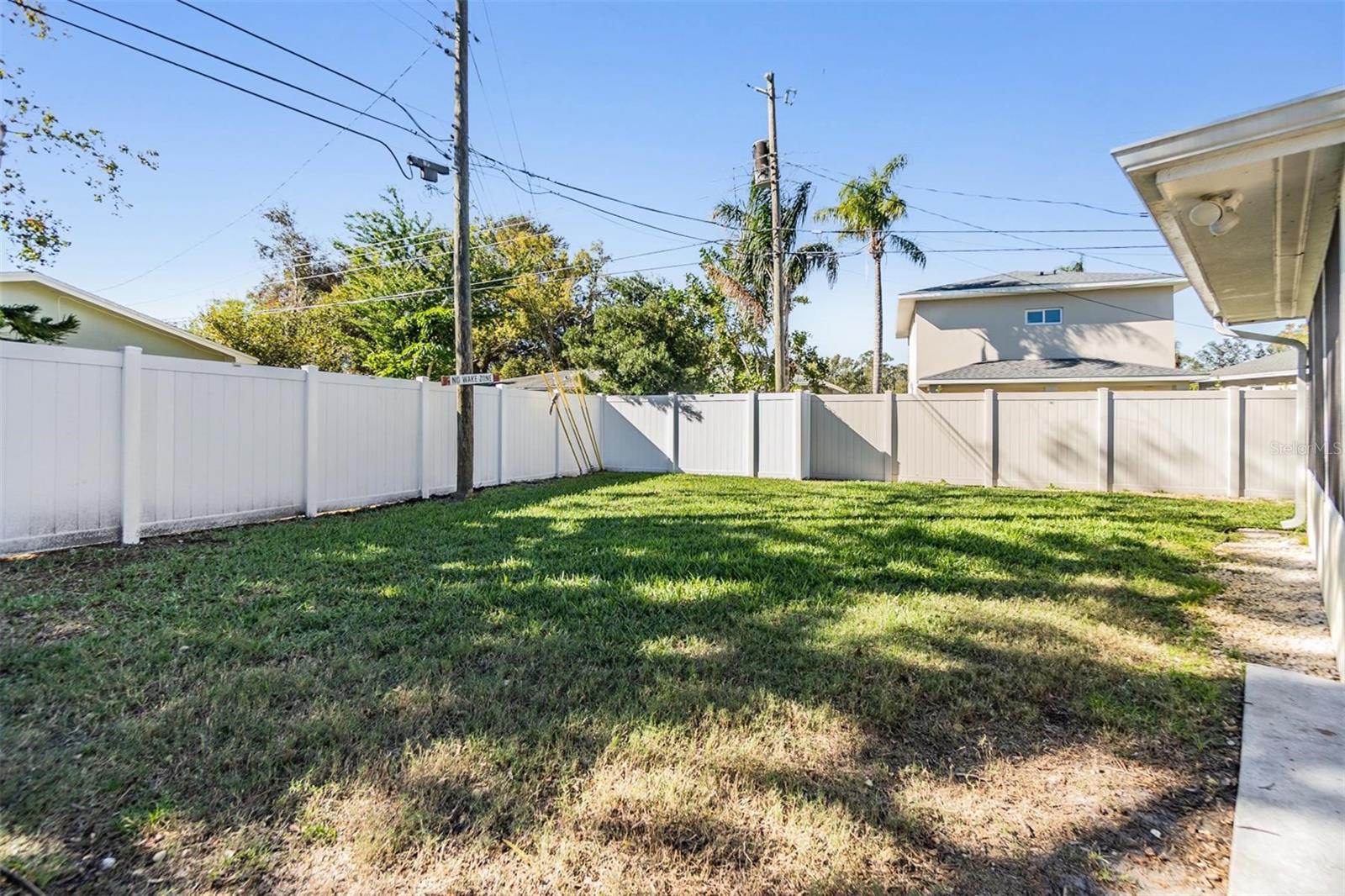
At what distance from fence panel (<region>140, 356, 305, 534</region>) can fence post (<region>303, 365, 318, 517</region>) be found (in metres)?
0.06

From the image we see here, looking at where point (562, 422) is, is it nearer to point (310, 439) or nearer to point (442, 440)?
point (442, 440)

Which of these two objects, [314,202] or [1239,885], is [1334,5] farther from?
[314,202]

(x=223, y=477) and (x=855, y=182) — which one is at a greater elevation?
(x=855, y=182)

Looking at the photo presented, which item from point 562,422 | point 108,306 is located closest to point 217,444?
point 562,422

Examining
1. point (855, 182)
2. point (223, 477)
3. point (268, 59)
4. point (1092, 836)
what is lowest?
point (1092, 836)

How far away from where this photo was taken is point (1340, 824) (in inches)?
70.1

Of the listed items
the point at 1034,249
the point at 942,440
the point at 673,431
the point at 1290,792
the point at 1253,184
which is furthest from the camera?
the point at 1034,249

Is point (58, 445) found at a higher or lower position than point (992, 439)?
lower

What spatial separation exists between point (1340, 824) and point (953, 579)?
255cm

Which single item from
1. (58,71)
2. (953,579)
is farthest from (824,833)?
(58,71)

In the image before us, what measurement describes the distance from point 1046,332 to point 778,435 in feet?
31.1

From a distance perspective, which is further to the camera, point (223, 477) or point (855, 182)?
point (855, 182)

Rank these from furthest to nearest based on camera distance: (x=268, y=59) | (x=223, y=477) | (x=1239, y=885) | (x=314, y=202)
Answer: (x=314, y=202) < (x=268, y=59) < (x=223, y=477) < (x=1239, y=885)

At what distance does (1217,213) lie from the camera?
3482 mm
